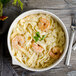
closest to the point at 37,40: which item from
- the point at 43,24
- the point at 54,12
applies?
the point at 43,24

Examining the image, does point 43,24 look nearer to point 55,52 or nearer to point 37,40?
point 37,40

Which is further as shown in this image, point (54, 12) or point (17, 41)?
point (54, 12)

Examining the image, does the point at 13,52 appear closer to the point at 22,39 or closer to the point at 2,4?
the point at 22,39

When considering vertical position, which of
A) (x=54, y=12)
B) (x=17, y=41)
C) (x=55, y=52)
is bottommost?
(x=55, y=52)

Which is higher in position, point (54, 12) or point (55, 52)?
point (54, 12)

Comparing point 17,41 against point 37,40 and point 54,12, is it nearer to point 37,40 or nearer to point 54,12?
point 37,40

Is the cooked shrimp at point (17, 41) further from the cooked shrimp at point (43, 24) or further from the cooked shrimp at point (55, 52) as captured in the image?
the cooked shrimp at point (55, 52)

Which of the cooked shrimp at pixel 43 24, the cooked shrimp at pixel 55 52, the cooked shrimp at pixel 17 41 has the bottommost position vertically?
the cooked shrimp at pixel 55 52

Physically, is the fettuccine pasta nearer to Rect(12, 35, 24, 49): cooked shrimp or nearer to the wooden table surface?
Rect(12, 35, 24, 49): cooked shrimp

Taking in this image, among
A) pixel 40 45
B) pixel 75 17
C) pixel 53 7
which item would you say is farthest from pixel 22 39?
pixel 75 17

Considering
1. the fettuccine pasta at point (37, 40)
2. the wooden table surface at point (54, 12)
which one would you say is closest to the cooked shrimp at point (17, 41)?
the fettuccine pasta at point (37, 40)

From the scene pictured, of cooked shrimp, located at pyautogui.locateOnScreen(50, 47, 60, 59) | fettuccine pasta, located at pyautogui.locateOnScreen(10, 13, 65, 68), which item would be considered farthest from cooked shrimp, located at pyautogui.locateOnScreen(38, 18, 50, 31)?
cooked shrimp, located at pyautogui.locateOnScreen(50, 47, 60, 59)

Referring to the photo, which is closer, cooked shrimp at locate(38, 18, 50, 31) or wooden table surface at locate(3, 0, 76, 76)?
cooked shrimp at locate(38, 18, 50, 31)
